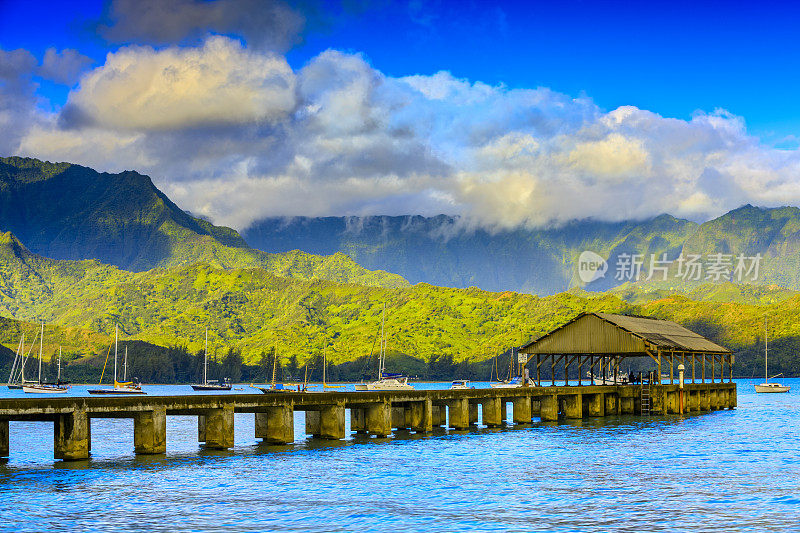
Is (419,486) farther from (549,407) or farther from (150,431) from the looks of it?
(549,407)

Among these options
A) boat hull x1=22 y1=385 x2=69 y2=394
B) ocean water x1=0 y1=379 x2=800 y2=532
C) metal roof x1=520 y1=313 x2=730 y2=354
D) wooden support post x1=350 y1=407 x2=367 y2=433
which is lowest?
boat hull x1=22 y1=385 x2=69 y2=394

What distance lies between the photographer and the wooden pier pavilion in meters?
44.8

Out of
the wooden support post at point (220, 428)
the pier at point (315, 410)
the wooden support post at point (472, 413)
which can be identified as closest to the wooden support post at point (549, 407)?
the pier at point (315, 410)

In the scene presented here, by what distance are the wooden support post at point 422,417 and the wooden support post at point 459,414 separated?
125 inches

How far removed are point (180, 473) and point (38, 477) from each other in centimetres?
659

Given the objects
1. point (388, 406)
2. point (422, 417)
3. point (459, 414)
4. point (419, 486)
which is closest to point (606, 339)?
point (459, 414)

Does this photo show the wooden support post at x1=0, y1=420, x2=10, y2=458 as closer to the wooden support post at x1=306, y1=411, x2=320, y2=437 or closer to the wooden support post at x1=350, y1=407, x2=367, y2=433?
the wooden support post at x1=306, y1=411, x2=320, y2=437

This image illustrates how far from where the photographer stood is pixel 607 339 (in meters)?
87.1

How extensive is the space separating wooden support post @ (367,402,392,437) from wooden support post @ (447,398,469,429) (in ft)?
27.8

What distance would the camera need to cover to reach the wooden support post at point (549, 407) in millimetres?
79000

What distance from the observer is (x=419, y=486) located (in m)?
41.4

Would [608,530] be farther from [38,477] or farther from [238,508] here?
[38,477]

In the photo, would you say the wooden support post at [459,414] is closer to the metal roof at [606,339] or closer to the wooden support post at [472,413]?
the wooden support post at [472,413]

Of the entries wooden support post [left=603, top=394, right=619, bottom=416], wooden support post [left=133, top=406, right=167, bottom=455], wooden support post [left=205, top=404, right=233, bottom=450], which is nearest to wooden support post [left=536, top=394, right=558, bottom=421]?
wooden support post [left=603, top=394, right=619, bottom=416]
